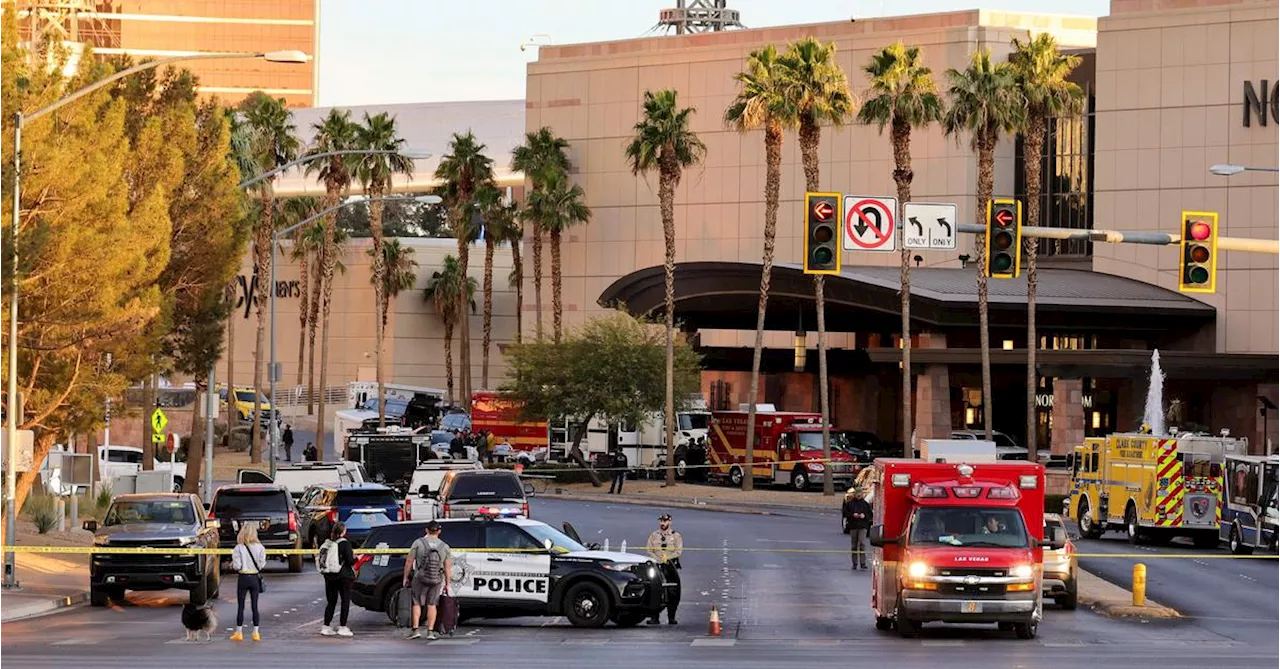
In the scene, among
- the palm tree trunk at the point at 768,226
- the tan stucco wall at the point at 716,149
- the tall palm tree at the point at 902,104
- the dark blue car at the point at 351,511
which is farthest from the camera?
the tan stucco wall at the point at 716,149

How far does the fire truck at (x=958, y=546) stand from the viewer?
86.1 feet

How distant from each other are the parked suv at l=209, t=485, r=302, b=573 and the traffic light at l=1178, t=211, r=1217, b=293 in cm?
1844

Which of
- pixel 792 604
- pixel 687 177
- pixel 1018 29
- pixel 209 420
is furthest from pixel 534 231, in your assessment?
pixel 792 604

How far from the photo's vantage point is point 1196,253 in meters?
30.4

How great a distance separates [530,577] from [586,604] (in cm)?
89

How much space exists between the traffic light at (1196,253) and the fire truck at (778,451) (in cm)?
3968

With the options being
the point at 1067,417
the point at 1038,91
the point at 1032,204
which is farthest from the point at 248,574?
the point at 1067,417

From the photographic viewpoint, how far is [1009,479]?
28062 millimetres

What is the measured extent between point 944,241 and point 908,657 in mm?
15181

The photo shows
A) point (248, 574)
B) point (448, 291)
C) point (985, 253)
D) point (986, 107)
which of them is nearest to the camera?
point (248, 574)

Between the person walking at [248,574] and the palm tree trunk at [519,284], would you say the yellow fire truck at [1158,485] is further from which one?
the palm tree trunk at [519,284]

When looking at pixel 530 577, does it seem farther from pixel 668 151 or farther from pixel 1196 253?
pixel 668 151

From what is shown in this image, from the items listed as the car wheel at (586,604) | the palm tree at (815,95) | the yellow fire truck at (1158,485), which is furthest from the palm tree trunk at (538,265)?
the car wheel at (586,604)

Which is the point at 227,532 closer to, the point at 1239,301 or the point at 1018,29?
the point at 1239,301
